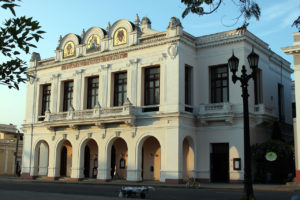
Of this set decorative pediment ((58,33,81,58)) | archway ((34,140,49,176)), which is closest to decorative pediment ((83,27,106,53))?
decorative pediment ((58,33,81,58))

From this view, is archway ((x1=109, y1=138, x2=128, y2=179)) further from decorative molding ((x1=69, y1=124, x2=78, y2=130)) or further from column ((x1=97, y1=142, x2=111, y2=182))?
decorative molding ((x1=69, y1=124, x2=78, y2=130))

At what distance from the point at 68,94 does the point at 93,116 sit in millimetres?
5636

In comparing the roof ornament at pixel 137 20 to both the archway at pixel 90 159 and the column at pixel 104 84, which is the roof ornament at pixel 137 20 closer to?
the column at pixel 104 84

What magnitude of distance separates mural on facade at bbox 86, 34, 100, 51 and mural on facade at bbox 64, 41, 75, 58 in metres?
1.92

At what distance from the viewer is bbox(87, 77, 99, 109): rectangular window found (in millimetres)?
35016

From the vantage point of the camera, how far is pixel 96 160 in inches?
1419

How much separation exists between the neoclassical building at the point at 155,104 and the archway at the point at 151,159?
3.2 inches

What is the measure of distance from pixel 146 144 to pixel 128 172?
3373 millimetres

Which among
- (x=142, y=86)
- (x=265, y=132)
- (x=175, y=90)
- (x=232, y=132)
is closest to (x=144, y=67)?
(x=142, y=86)

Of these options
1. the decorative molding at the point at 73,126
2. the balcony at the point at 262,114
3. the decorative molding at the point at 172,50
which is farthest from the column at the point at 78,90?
the balcony at the point at 262,114

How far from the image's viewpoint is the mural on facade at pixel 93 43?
115ft

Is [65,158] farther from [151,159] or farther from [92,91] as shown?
[151,159]

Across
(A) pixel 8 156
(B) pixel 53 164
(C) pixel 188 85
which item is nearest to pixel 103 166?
(B) pixel 53 164

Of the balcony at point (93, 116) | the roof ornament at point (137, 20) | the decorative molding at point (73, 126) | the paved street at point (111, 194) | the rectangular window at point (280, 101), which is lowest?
the paved street at point (111, 194)
